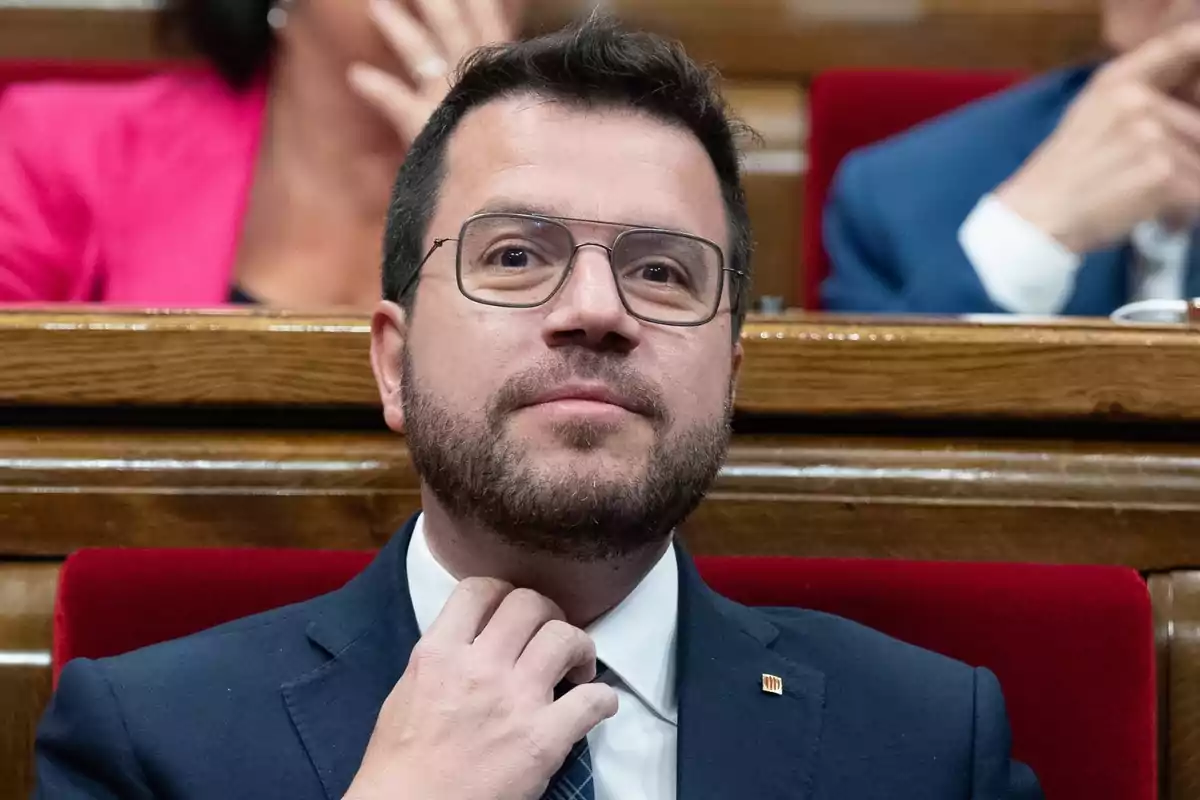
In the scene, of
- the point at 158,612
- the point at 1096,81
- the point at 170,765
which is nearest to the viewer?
the point at 170,765

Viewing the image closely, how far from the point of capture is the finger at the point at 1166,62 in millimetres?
799

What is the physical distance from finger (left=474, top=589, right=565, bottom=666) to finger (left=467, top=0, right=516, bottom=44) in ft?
1.67

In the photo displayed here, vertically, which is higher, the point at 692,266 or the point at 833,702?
the point at 692,266

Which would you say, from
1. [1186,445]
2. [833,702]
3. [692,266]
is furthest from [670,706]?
[1186,445]

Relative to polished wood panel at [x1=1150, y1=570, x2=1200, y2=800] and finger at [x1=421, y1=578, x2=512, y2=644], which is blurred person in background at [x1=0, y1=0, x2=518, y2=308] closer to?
finger at [x1=421, y1=578, x2=512, y2=644]

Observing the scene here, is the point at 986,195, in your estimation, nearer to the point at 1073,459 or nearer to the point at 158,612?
the point at 1073,459

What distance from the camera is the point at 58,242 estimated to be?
846 mm

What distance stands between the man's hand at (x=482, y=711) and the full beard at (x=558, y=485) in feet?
0.10

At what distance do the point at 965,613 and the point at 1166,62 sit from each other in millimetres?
433

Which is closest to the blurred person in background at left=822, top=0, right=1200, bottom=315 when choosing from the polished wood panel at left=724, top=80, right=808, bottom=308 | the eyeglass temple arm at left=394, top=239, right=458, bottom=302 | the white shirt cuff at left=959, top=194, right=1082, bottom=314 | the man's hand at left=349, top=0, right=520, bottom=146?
the white shirt cuff at left=959, top=194, right=1082, bottom=314

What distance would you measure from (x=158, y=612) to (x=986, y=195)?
59 cm

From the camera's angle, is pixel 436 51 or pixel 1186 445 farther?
pixel 436 51

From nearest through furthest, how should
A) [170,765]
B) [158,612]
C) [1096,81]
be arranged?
[170,765]
[158,612]
[1096,81]

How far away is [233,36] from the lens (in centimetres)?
90
